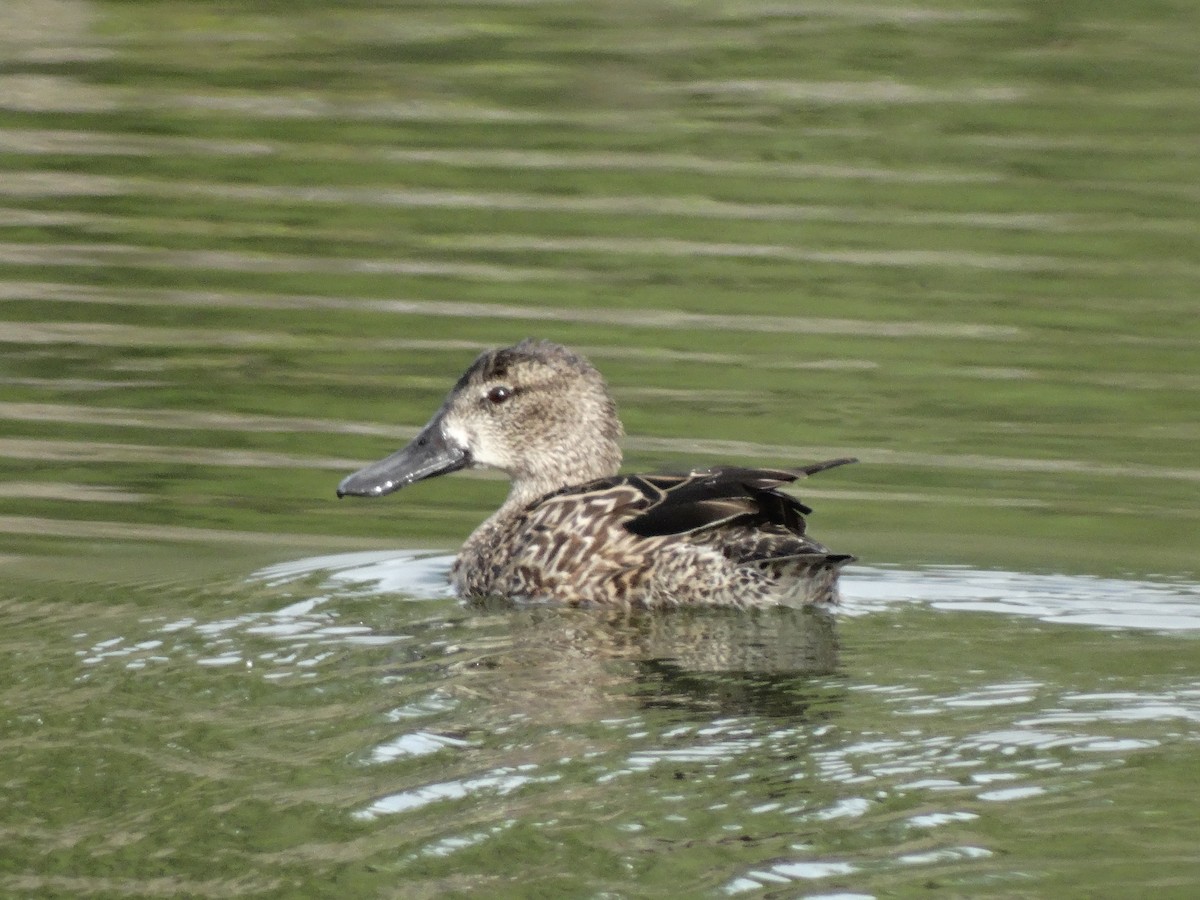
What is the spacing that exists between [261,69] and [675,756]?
12.8 meters

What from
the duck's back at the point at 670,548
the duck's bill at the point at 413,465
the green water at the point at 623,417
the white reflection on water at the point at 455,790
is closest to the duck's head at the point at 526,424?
the duck's bill at the point at 413,465

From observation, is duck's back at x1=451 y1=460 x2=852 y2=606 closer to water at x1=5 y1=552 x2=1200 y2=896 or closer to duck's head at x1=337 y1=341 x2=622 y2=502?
water at x1=5 y1=552 x2=1200 y2=896

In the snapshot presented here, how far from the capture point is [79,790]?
6391 millimetres

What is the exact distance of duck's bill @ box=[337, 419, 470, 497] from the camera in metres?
9.66

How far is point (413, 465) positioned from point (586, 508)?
1.17m

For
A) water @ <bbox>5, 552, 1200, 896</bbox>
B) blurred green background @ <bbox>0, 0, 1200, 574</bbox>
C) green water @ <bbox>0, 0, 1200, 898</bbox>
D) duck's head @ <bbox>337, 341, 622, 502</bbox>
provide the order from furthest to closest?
blurred green background @ <bbox>0, 0, 1200, 574</bbox>
duck's head @ <bbox>337, 341, 622, 502</bbox>
green water @ <bbox>0, 0, 1200, 898</bbox>
water @ <bbox>5, 552, 1200, 896</bbox>

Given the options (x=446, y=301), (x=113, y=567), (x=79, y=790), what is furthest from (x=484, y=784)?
(x=446, y=301)

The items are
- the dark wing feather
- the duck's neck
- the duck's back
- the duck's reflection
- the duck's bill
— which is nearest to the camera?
the duck's reflection

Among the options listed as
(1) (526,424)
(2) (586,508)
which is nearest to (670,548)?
(2) (586,508)

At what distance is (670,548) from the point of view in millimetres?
8562

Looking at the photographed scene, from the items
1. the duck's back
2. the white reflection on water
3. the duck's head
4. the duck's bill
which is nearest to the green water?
the white reflection on water

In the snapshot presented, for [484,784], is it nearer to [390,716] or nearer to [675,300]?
[390,716]

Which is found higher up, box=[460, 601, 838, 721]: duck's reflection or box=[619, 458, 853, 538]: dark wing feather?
box=[619, 458, 853, 538]: dark wing feather

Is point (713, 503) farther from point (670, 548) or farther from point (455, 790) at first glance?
point (455, 790)
